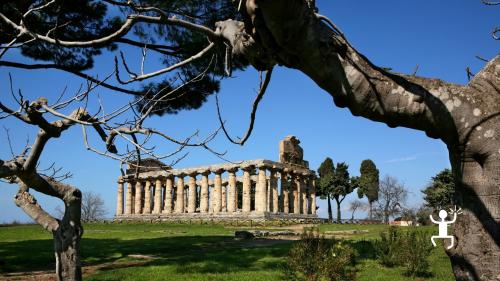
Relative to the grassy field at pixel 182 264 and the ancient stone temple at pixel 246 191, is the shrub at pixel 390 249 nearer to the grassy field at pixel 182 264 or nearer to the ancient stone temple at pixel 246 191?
the grassy field at pixel 182 264

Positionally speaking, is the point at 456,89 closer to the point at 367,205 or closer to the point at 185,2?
the point at 185,2

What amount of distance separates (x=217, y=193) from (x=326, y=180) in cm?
1961

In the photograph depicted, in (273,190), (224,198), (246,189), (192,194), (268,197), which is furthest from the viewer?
(224,198)

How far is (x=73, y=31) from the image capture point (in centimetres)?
1151

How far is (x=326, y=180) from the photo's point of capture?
6278 centimetres

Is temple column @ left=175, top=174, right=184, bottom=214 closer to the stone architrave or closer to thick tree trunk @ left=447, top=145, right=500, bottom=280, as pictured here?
the stone architrave

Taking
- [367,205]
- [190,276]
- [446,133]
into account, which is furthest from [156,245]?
[367,205]

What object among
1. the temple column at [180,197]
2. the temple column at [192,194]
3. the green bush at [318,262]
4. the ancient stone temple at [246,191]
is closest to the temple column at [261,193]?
the ancient stone temple at [246,191]

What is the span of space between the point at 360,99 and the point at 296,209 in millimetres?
49351

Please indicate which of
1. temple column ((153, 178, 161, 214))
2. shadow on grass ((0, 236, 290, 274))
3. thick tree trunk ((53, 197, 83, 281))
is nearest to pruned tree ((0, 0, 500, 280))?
thick tree trunk ((53, 197, 83, 281))

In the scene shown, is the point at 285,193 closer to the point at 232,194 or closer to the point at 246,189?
the point at 246,189

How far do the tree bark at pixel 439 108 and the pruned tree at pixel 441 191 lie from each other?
3709 cm

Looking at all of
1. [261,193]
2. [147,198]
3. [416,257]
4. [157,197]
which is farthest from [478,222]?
[147,198]

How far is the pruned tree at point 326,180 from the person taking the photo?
62553 millimetres
